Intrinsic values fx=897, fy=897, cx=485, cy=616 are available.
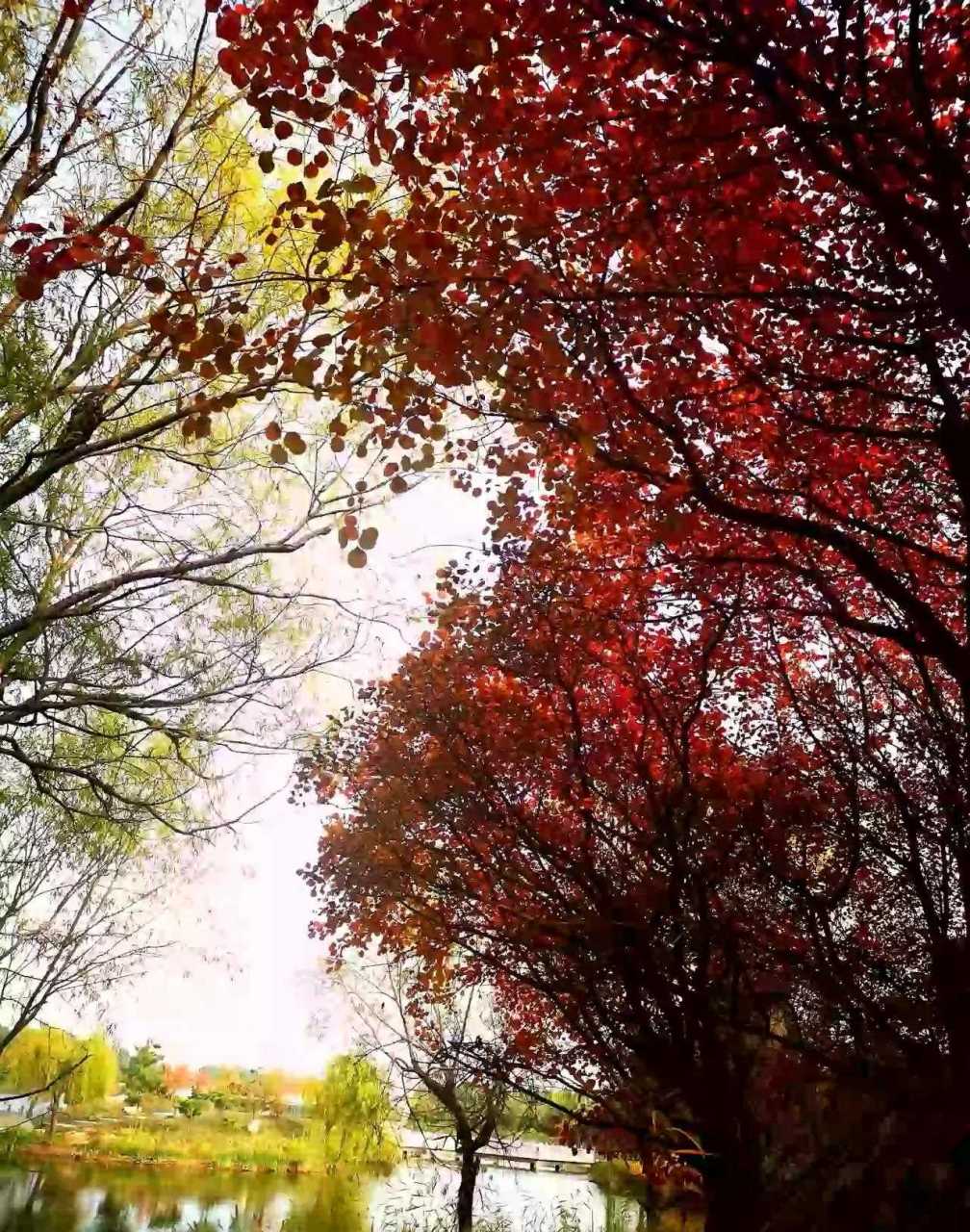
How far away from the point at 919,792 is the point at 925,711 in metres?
0.45

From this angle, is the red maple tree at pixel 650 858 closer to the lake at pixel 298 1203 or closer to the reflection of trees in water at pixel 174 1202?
the lake at pixel 298 1203

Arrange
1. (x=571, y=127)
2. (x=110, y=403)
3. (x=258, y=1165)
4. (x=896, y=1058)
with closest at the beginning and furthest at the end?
(x=896, y=1058)
(x=571, y=127)
(x=110, y=403)
(x=258, y=1165)

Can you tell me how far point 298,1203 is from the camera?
20.7ft

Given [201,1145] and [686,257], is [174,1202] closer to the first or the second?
[201,1145]

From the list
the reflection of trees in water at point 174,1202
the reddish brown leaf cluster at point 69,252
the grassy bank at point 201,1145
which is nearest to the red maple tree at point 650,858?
the reflection of trees in water at point 174,1202

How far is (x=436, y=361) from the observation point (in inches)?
107

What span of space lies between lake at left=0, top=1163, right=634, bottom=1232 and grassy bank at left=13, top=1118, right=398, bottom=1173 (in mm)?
212

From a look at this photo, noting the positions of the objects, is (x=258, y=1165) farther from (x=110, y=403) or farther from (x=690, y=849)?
(x=110, y=403)

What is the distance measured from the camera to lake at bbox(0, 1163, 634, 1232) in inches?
222

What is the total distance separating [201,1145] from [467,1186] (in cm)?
267

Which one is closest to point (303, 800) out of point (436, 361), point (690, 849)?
point (690, 849)

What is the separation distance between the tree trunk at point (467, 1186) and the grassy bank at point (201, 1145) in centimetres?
135

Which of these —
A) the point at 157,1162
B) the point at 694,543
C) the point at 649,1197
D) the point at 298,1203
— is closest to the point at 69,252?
the point at 694,543

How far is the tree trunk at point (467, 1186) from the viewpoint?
5.62 metres
